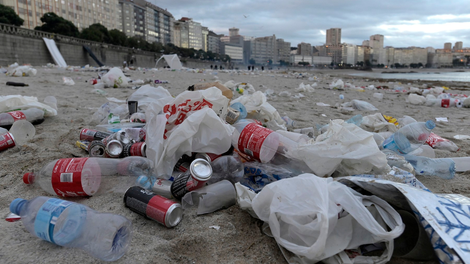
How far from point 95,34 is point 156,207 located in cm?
4033

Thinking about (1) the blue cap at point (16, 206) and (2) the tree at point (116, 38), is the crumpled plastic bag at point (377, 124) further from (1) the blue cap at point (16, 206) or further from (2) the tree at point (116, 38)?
(2) the tree at point (116, 38)

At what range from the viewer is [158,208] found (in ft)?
4.07

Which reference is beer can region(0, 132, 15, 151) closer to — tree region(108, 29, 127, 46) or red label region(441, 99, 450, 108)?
red label region(441, 99, 450, 108)

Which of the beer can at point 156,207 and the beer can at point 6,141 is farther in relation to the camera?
the beer can at point 6,141

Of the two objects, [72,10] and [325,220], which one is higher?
[72,10]

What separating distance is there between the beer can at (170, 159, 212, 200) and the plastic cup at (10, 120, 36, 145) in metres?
1.54

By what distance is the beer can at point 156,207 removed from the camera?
122 centimetres

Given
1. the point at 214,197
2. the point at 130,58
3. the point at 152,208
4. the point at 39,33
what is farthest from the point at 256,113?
the point at 130,58

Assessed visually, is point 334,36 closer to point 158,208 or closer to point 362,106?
point 362,106

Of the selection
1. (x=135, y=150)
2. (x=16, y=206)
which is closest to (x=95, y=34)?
(x=135, y=150)

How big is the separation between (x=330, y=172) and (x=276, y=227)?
1.93 feet

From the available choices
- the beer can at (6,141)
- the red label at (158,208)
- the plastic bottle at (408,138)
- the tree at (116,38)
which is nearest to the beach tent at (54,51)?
the tree at (116,38)

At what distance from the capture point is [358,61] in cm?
9031

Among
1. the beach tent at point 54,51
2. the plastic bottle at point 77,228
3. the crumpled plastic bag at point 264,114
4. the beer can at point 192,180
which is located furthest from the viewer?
the beach tent at point 54,51
